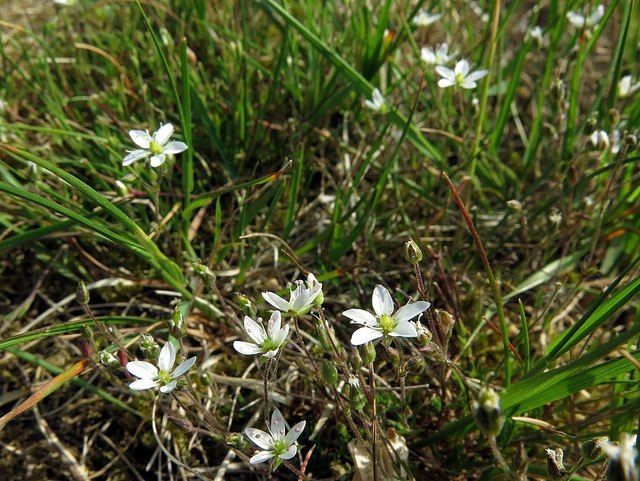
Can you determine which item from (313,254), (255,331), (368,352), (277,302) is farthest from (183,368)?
(313,254)

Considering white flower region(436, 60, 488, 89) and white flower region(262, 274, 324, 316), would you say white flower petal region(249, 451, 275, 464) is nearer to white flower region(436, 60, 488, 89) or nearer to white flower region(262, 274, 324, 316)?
white flower region(262, 274, 324, 316)

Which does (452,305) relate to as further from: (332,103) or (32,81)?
(32,81)

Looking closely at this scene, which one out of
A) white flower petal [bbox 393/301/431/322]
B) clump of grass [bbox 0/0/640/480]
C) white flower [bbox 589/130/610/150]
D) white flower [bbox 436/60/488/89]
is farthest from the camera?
white flower [bbox 436/60/488/89]

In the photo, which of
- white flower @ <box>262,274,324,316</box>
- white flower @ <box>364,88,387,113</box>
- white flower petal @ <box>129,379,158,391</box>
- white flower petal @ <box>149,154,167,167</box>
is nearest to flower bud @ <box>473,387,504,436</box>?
white flower @ <box>262,274,324,316</box>

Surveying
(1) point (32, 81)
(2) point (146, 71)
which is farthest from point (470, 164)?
(1) point (32, 81)

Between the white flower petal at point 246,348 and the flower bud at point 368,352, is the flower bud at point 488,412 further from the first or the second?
the white flower petal at point 246,348

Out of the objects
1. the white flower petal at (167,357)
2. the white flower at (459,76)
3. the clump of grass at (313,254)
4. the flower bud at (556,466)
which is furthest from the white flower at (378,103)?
the flower bud at (556,466)
